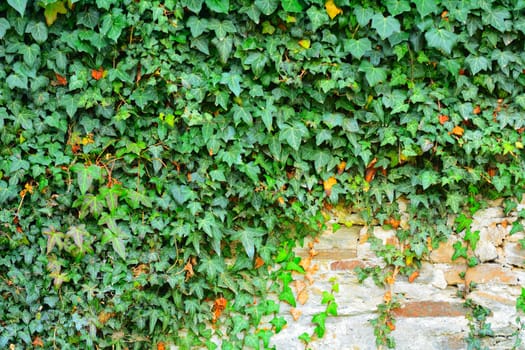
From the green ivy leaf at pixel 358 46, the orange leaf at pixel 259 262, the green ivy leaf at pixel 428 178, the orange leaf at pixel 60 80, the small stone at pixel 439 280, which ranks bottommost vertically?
the small stone at pixel 439 280

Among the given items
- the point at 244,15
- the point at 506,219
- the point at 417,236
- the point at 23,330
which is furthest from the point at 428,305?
the point at 23,330

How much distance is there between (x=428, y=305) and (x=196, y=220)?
162 centimetres

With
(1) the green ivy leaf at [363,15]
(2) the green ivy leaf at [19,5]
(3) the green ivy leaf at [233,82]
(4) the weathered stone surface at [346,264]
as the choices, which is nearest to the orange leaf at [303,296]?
(4) the weathered stone surface at [346,264]

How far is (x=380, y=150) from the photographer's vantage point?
3.79 m

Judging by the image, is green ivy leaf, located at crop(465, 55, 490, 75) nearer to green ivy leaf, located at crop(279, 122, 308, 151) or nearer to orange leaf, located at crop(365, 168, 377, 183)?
orange leaf, located at crop(365, 168, 377, 183)

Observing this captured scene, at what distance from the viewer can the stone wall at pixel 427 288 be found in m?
3.90

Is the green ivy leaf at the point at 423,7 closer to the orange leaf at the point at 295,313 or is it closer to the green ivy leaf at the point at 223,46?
the green ivy leaf at the point at 223,46

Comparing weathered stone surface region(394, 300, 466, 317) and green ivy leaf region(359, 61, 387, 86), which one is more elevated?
green ivy leaf region(359, 61, 387, 86)

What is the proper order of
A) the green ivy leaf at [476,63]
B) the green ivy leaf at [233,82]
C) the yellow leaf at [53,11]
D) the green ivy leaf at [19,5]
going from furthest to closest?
1. the green ivy leaf at [476,63]
2. the green ivy leaf at [233,82]
3. the yellow leaf at [53,11]
4. the green ivy leaf at [19,5]

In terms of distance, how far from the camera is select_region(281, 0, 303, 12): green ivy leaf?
3449 millimetres

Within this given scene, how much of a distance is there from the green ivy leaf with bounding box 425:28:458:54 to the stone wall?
1121 mm

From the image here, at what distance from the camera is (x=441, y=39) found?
3.54m

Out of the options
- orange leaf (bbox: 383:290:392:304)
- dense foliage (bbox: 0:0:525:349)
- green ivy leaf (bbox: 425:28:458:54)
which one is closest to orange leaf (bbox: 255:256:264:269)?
dense foliage (bbox: 0:0:525:349)

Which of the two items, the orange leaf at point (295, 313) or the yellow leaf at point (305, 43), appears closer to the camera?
the yellow leaf at point (305, 43)
